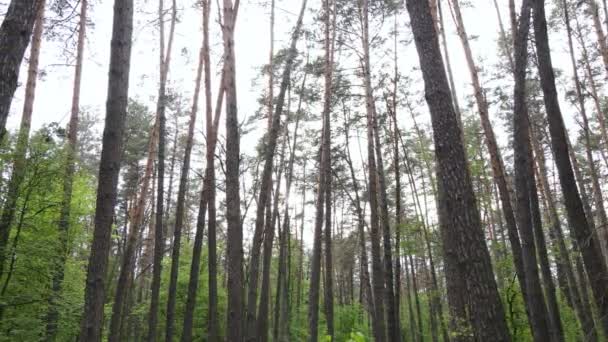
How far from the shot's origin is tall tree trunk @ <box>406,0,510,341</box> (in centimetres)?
416

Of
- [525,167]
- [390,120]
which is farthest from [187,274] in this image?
[525,167]

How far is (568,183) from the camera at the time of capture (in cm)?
605

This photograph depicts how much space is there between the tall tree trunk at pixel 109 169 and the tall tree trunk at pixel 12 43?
3.43 feet

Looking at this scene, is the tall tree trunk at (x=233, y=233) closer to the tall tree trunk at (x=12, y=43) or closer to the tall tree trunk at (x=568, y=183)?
the tall tree trunk at (x=12, y=43)

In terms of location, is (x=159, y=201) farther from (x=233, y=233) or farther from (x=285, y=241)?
(x=285, y=241)

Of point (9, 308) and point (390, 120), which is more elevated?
point (390, 120)

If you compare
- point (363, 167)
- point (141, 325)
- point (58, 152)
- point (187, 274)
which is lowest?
point (141, 325)

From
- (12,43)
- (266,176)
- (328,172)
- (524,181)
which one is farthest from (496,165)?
(12,43)

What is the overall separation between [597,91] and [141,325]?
2556 cm

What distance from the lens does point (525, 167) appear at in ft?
24.6

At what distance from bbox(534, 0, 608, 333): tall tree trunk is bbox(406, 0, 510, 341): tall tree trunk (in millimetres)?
1483

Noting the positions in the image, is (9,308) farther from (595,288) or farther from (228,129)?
(595,288)

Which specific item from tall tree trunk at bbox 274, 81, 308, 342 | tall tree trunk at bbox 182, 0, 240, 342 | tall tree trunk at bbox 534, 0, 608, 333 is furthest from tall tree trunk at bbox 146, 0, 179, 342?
tall tree trunk at bbox 534, 0, 608, 333

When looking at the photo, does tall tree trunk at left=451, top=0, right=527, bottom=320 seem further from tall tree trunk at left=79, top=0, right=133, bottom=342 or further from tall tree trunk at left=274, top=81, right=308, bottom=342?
tall tree trunk at left=79, top=0, right=133, bottom=342
